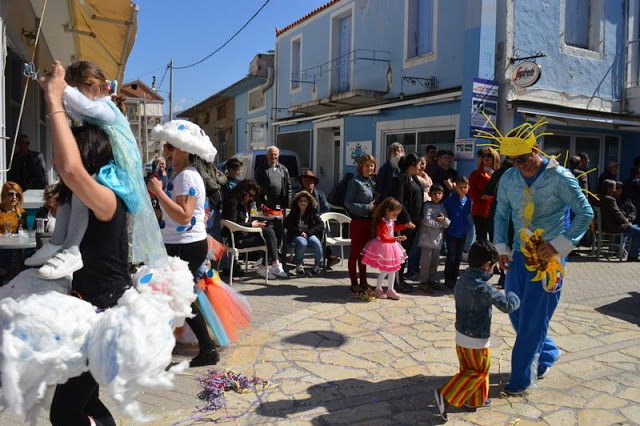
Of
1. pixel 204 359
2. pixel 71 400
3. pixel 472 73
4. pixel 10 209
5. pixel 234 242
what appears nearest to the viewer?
pixel 71 400

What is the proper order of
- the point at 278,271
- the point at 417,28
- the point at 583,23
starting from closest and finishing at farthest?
the point at 278,271 < the point at 583,23 < the point at 417,28

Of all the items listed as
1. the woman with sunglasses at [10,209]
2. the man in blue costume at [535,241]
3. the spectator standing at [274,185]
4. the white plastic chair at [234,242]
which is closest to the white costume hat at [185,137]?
the man in blue costume at [535,241]

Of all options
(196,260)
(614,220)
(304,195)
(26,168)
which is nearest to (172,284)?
(196,260)

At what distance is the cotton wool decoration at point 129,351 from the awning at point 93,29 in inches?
218

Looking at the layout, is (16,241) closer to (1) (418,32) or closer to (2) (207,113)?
(1) (418,32)

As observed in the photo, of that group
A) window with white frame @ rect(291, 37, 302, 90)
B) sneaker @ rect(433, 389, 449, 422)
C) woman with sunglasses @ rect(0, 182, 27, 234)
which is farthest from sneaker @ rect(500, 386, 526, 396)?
window with white frame @ rect(291, 37, 302, 90)

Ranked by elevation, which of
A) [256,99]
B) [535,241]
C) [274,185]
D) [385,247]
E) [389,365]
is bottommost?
[389,365]

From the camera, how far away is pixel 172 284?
2543mm

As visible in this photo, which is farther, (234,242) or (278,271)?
(278,271)

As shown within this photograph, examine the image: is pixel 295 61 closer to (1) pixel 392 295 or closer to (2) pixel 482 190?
(2) pixel 482 190

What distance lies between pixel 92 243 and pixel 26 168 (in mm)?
7053

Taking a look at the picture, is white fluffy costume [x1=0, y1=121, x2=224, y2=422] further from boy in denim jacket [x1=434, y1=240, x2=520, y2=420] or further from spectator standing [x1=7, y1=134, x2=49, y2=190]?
spectator standing [x1=7, y1=134, x2=49, y2=190]

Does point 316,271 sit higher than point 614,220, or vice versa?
point 614,220

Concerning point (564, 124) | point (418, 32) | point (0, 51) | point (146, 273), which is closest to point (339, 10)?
point (418, 32)
